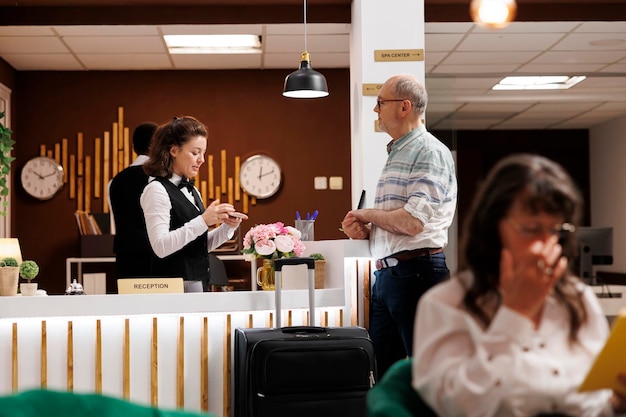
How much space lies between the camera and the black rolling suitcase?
11.3 feet

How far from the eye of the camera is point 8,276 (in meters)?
3.92

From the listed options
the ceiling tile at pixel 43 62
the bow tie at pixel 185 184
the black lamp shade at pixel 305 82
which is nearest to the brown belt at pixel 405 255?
the bow tie at pixel 185 184

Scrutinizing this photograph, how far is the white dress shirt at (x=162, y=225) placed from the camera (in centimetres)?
397

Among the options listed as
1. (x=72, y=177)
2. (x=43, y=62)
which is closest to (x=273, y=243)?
(x=72, y=177)

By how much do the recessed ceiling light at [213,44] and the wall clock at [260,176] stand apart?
3.78 feet

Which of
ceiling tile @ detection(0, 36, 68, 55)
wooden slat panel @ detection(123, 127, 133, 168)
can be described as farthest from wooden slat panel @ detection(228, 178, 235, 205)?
ceiling tile @ detection(0, 36, 68, 55)

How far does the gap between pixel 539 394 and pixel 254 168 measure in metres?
7.23

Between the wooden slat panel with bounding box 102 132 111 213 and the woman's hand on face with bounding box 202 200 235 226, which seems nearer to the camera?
the woman's hand on face with bounding box 202 200 235 226

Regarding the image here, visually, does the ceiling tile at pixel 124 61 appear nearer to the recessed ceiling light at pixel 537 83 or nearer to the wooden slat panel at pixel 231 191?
the wooden slat panel at pixel 231 191

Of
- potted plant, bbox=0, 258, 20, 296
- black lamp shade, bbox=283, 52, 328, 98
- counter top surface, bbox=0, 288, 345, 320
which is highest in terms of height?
black lamp shade, bbox=283, 52, 328, 98

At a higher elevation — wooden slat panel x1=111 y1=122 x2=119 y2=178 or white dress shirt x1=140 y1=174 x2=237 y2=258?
wooden slat panel x1=111 y1=122 x2=119 y2=178

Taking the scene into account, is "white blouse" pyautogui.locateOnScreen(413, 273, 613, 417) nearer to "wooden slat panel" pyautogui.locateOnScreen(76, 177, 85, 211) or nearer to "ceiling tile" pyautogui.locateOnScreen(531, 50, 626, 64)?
"ceiling tile" pyautogui.locateOnScreen(531, 50, 626, 64)

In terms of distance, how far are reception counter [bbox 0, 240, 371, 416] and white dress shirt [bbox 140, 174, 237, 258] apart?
0.75 ft

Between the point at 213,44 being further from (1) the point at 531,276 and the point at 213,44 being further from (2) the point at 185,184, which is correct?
(1) the point at 531,276
